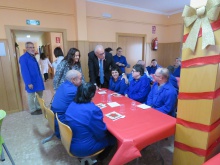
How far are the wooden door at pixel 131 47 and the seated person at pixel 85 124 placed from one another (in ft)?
11.8

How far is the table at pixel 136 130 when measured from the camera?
1085 mm

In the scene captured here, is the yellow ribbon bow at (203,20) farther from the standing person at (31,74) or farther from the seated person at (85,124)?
the standing person at (31,74)

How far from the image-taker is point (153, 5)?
14.2 feet

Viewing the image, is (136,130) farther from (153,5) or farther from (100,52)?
(153,5)

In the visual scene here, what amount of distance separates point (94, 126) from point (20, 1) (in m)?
3.13

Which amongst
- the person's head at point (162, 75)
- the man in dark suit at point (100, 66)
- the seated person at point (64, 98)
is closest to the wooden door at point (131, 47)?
the man in dark suit at point (100, 66)

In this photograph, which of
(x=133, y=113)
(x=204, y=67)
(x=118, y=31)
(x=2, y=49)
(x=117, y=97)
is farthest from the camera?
(x=118, y=31)

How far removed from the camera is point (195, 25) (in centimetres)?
110

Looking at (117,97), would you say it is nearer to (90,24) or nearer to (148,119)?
(148,119)

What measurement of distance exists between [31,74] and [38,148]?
148 cm

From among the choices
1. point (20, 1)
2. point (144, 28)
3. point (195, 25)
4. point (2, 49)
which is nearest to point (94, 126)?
point (195, 25)

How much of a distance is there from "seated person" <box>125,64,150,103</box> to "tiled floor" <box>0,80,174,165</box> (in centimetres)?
70

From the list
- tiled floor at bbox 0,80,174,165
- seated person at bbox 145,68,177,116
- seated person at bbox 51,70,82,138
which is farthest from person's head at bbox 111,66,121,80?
tiled floor at bbox 0,80,174,165

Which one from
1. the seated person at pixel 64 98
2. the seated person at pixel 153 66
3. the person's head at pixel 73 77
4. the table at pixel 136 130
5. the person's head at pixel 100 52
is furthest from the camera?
the seated person at pixel 153 66
